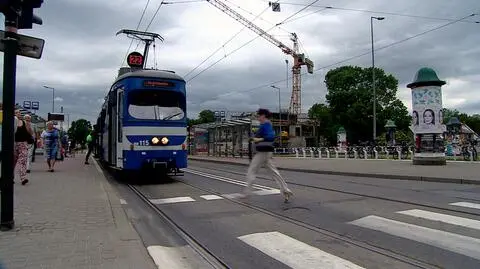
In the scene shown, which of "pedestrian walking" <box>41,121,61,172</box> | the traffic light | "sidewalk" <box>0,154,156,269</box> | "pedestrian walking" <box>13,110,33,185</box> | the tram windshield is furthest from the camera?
"pedestrian walking" <box>41,121,61,172</box>

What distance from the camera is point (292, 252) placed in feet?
19.0

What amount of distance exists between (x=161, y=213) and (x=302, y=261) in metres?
4.44

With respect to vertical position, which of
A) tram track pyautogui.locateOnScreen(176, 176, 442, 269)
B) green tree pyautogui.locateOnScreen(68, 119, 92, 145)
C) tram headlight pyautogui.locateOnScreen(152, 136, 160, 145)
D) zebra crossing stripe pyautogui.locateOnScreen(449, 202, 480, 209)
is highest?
green tree pyautogui.locateOnScreen(68, 119, 92, 145)

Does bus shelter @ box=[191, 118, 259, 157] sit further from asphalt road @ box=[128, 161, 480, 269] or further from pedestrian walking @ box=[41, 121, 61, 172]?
asphalt road @ box=[128, 161, 480, 269]

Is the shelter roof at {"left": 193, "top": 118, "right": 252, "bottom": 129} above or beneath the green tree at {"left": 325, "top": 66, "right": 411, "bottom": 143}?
beneath

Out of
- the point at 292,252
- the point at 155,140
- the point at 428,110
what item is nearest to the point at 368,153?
the point at 428,110

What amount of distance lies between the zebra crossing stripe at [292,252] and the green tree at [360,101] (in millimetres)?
73744

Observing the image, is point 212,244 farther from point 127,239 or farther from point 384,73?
point 384,73

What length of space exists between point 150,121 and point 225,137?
2421cm

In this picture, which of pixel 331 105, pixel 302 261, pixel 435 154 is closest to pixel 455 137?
pixel 435 154

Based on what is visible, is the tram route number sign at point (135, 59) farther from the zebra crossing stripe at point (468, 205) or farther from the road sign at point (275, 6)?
the zebra crossing stripe at point (468, 205)

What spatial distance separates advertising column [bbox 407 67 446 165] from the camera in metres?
21.0

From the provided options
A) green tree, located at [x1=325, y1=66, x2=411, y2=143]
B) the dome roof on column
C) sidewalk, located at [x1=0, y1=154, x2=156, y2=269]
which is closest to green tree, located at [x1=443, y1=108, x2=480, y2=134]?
green tree, located at [x1=325, y1=66, x2=411, y2=143]

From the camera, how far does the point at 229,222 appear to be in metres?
7.91
